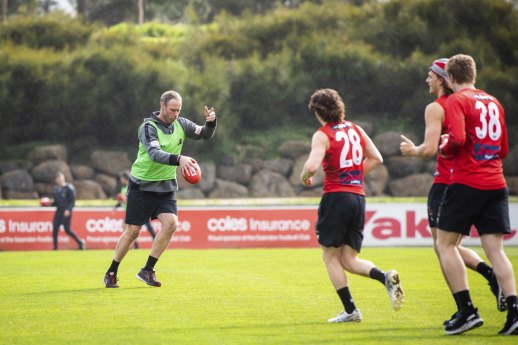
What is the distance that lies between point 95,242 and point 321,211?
1686 centimetres

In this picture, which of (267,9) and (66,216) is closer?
(66,216)

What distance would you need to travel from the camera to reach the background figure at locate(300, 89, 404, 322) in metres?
7.95

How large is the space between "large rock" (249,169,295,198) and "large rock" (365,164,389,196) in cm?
317

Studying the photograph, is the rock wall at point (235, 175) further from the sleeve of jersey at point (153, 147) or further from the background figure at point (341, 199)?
the background figure at point (341, 199)

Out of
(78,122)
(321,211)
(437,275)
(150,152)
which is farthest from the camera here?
(78,122)

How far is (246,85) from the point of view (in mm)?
41375

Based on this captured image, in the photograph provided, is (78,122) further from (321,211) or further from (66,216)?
(321,211)

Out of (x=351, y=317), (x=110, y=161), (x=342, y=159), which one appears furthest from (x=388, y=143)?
(x=342, y=159)

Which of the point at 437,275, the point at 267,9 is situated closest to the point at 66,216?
the point at 437,275

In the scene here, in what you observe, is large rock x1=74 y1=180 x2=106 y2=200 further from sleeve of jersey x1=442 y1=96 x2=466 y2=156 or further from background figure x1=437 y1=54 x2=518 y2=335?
sleeve of jersey x1=442 y1=96 x2=466 y2=156

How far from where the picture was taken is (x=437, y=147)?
7312mm

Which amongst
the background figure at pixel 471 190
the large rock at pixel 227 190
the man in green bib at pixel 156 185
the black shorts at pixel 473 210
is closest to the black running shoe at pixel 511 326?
the background figure at pixel 471 190

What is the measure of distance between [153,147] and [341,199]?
348 centimetres

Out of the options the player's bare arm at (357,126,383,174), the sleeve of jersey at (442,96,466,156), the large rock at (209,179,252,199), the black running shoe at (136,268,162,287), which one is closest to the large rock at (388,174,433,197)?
the large rock at (209,179,252,199)
